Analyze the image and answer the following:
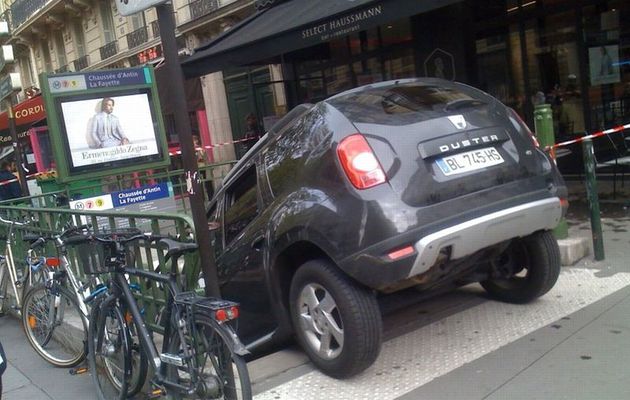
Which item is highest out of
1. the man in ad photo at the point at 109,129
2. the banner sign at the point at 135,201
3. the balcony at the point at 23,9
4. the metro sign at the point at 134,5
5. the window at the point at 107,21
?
the balcony at the point at 23,9

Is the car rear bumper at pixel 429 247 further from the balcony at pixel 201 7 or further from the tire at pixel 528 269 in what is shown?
the balcony at pixel 201 7

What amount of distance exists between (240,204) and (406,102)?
4.83 ft

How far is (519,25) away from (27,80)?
3376 centimetres

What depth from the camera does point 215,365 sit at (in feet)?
10.7

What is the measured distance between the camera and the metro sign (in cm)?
339

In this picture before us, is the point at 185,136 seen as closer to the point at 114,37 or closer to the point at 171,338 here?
the point at 171,338

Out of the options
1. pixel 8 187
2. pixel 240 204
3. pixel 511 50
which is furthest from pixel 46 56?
pixel 240 204

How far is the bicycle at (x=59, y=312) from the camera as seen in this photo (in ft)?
15.4

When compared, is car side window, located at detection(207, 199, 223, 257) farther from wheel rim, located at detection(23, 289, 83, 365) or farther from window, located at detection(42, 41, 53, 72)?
window, located at detection(42, 41, 53, 72)

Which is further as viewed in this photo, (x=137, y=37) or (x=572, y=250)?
(x=137, y=37)

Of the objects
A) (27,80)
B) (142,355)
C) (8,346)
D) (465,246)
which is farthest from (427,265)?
(27,80)

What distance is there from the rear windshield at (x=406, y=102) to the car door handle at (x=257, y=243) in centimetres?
100

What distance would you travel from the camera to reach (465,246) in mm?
3576

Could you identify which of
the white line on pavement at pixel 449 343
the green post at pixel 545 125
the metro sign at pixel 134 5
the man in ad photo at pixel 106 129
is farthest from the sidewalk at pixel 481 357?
the man in ad photo at pixel 106 129
